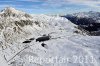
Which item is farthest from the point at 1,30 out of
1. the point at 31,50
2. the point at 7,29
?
the point at 31,50

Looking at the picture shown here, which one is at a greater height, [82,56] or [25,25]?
[82,56]

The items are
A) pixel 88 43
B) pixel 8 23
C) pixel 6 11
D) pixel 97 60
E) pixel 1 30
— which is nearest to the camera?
pixel 97 60

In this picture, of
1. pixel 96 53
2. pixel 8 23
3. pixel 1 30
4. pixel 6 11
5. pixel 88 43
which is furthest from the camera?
pixel 6 11

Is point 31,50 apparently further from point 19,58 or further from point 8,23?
point 8,23

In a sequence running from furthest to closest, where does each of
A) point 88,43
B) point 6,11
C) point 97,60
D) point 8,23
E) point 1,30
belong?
1. point 6,11
2. point 8,23
3. point 1,30
4. point 88,43
5. point 97,60

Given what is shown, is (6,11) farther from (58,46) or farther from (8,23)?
(58,46)

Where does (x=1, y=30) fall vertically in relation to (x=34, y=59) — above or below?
below

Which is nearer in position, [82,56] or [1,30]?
[82,56]

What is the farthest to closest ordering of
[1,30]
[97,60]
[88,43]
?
1. [1,30]
2. [88,43]
3. [97,60]

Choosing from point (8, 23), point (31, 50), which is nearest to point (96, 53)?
point (31, 50)
